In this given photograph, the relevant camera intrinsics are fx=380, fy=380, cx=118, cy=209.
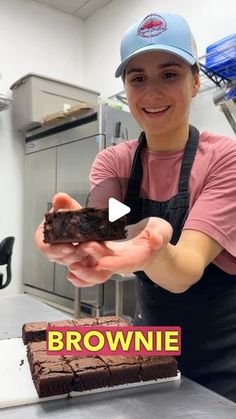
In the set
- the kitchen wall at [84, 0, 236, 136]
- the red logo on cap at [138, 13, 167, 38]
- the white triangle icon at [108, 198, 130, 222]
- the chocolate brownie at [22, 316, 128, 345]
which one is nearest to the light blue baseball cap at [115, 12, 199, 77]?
the red logo on cap at [138, 13, 167, 38]

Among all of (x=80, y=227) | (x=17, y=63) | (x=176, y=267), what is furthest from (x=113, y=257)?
(x=17, y=63)

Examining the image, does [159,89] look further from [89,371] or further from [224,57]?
[224,57]

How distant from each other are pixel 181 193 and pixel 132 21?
2271 millimetres

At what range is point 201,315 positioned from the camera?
35.6 inches

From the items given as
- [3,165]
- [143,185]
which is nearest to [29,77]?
[3,165]

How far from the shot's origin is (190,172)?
94cm

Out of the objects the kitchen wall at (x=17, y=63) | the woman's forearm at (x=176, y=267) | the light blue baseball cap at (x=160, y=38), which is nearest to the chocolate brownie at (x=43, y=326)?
the woman's forearm at (x=176, y=267)

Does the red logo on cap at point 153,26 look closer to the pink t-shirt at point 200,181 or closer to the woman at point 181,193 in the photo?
the woman at point 181,193

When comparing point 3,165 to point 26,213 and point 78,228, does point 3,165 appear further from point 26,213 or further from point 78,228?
point 78,228

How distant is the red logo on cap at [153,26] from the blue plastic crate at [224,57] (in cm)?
90

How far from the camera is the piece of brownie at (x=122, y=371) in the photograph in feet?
2.48

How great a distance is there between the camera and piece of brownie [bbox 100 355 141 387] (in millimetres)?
756

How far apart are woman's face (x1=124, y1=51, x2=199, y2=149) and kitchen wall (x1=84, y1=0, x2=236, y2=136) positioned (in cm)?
121

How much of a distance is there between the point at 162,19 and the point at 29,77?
201cm
